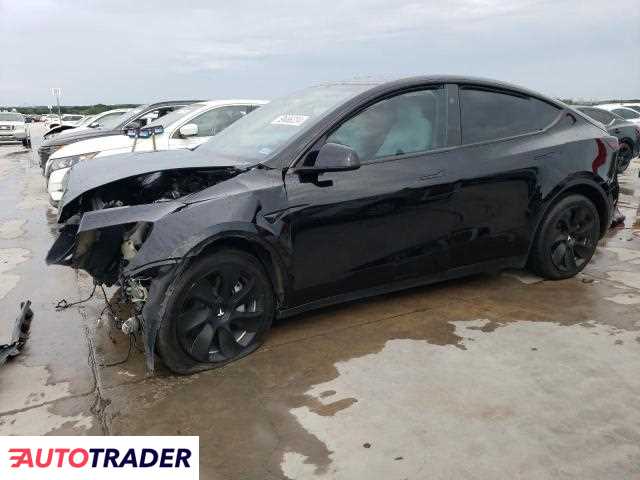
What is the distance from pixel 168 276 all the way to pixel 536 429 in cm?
202

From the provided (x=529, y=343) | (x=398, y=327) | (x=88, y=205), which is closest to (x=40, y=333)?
(x=88, y=205)

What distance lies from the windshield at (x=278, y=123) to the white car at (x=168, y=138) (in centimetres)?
350

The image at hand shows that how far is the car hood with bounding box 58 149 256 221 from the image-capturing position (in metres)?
3.41

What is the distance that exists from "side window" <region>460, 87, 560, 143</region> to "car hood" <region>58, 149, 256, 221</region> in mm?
1649

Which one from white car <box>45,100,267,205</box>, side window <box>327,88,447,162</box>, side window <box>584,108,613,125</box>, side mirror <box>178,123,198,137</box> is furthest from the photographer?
side window <box>584,108,613,125</box>

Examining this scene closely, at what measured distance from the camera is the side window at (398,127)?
12.2 ft

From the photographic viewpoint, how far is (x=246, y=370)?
3.33m

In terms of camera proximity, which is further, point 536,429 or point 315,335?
point 315,335

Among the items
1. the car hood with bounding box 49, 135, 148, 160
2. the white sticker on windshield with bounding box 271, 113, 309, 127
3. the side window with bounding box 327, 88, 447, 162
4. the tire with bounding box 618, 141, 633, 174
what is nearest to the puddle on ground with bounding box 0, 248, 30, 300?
the car hood with bounding box 49, 135, 148, 160

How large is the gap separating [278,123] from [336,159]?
86cm

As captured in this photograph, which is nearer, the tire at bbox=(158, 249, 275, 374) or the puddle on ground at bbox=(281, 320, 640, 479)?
the puddle on ground at bbox=(281, 320, 640, 479)

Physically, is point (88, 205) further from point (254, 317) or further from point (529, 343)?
point (529, 343)

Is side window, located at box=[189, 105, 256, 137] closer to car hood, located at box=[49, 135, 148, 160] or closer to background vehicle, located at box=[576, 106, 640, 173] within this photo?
car hood, located at box=[49, 135, 148, 160]

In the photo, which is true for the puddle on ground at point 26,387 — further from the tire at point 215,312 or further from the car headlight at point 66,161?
the car headlight at point 66,161
